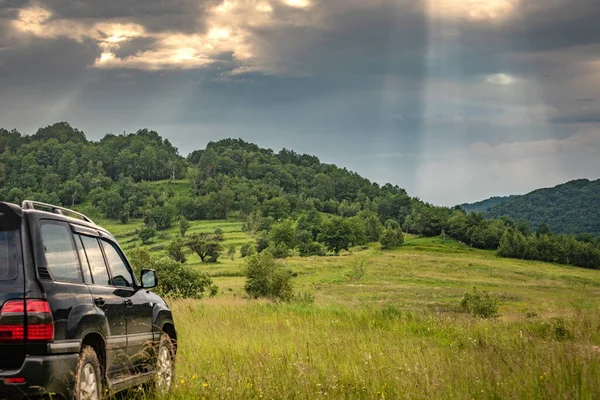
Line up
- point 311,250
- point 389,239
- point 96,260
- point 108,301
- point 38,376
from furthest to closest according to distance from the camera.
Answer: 1. point 389,239
2. point 311,250
3. point 96,260
4. point 108,301
5. point 38,376

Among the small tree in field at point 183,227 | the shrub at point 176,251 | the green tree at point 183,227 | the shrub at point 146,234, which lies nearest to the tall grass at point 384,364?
the shrub at point 176,251

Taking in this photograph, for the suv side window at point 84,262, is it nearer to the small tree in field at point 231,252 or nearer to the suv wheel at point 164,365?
the suv wheel at point 164,365

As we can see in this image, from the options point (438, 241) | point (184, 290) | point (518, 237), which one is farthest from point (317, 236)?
point (184, 290)

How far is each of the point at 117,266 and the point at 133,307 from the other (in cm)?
57

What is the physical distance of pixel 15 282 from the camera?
5574 millimetres

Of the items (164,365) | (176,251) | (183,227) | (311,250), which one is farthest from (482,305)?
(183,227)

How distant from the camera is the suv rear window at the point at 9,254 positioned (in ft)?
18.5

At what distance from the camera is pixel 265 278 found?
56531 millimetres

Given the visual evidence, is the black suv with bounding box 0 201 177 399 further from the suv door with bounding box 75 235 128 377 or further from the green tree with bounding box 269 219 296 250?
the green tree with bounding box 269 219 296 250

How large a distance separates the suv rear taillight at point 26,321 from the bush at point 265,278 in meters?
48.0

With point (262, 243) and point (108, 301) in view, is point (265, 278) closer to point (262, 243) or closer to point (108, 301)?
point (108, 301)

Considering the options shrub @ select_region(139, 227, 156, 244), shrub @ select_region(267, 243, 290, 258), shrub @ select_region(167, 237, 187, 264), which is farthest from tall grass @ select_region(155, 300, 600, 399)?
shrub @ select_region(139, 227, 156, 244)

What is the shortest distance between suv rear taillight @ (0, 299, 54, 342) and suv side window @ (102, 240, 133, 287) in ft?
6.72

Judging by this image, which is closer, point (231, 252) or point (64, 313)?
point (64, 313)
